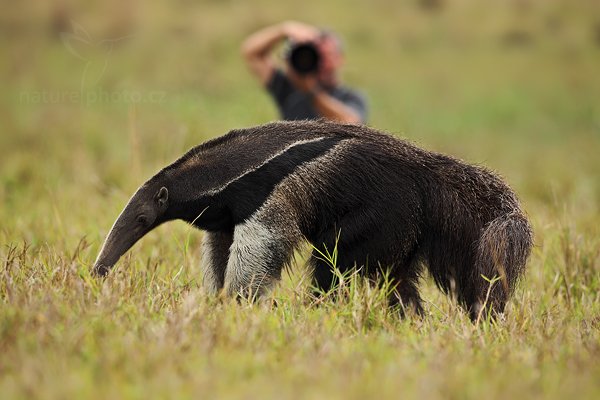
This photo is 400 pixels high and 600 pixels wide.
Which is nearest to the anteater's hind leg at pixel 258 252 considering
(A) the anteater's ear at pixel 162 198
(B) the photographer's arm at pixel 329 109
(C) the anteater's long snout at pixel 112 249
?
(A) the anteater's ear at pixel 162 198

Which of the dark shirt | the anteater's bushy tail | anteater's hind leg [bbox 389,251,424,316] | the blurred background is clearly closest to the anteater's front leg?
anteater's hind leg [bbox 389,251,424,316]

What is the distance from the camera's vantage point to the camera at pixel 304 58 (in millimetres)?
7281

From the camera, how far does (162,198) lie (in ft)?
15.8

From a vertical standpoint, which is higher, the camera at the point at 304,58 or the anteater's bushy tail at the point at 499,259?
the camera at the point at 304,58

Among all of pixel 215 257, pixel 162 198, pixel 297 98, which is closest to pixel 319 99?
pixel 297 98

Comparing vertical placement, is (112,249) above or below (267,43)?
below

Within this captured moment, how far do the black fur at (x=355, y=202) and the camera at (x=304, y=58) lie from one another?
2.50 meters

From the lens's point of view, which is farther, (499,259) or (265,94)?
(265,94)

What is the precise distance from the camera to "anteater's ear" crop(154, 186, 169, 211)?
478cm

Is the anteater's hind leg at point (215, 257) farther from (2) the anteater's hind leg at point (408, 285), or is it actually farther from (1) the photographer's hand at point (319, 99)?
(1) the photographer's hand at point (319, 99)

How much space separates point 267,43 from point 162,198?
3194 millimetres

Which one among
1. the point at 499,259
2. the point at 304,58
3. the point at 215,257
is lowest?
the point at 215,257

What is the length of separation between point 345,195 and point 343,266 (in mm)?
388

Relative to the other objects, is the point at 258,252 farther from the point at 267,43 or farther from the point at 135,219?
the point at 267,43
